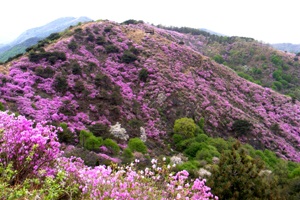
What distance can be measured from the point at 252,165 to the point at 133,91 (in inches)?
913

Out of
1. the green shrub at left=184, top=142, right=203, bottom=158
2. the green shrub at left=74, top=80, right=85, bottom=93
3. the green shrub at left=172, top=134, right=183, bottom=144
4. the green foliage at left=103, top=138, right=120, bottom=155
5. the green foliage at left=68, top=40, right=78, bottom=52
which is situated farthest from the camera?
the green foliage at left=68, top=40, right=78, bottom=52

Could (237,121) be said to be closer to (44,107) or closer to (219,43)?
(44,107)

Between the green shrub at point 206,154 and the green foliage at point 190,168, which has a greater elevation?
the green foliage at point 190,168

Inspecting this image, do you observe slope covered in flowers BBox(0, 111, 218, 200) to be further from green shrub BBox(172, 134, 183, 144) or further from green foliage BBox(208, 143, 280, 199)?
green shrub BBox(172, 134, 183, 144)

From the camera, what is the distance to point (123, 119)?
89.9 feet

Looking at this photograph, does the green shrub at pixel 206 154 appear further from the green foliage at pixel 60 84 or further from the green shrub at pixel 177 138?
the green foliage at pixel 60 84

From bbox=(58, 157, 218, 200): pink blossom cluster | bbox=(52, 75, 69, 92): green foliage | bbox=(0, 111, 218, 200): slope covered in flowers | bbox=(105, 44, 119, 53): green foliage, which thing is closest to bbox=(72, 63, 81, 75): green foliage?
bbox=(52, 75, 69, 92): green foliage

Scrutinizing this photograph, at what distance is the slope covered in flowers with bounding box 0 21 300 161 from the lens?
25270mm

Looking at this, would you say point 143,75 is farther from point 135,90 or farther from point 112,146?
point 112,146

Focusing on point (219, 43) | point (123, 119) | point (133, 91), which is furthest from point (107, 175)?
point (219, 43)

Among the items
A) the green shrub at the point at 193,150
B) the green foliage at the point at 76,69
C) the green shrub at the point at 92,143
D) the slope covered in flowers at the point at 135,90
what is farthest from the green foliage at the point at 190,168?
the green foliage at the point at 76,69

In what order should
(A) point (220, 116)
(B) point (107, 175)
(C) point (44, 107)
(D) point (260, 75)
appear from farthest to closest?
(D) point (260, 75) → (A) point (220, 116) → (C) point (44, 107) → (B) point (107, 175)

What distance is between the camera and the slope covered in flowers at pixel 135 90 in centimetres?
2527

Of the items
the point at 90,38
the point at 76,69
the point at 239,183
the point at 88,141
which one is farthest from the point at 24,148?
the point at 90,38
